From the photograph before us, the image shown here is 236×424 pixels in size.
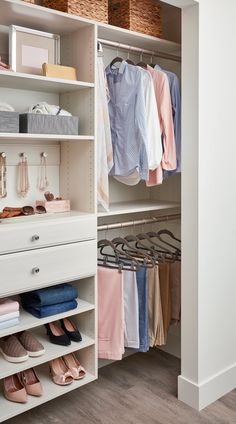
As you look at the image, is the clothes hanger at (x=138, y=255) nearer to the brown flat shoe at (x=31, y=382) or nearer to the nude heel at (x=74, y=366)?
the nude heel at (x=74, y=366)

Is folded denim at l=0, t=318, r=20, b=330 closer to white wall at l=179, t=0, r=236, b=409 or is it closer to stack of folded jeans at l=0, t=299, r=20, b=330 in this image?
stack of folded jeans at l=0, t=299, r=20, b=330

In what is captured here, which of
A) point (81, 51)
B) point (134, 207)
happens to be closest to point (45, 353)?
point (134, 207)

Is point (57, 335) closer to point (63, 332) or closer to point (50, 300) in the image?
point (63, 332)

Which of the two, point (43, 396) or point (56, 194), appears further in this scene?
point (56, 194)

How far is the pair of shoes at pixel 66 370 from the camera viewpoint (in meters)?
2.29

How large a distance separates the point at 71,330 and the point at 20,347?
0.33 metres

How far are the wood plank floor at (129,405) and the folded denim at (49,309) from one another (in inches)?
23.3

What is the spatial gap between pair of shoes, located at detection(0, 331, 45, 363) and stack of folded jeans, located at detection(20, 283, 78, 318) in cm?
15

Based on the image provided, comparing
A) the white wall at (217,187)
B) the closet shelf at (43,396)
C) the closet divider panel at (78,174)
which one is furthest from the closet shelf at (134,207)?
the closet shelf at (43,396)

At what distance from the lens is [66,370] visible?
7.70 feet

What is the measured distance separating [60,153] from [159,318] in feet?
3.70

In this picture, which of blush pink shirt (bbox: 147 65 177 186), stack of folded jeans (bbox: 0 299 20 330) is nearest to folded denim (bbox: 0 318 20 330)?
stack of folded jeans (bbox: 0 299 20 330)

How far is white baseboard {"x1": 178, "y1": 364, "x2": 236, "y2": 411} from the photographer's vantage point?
7.93 ft

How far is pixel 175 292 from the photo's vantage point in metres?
2.71
